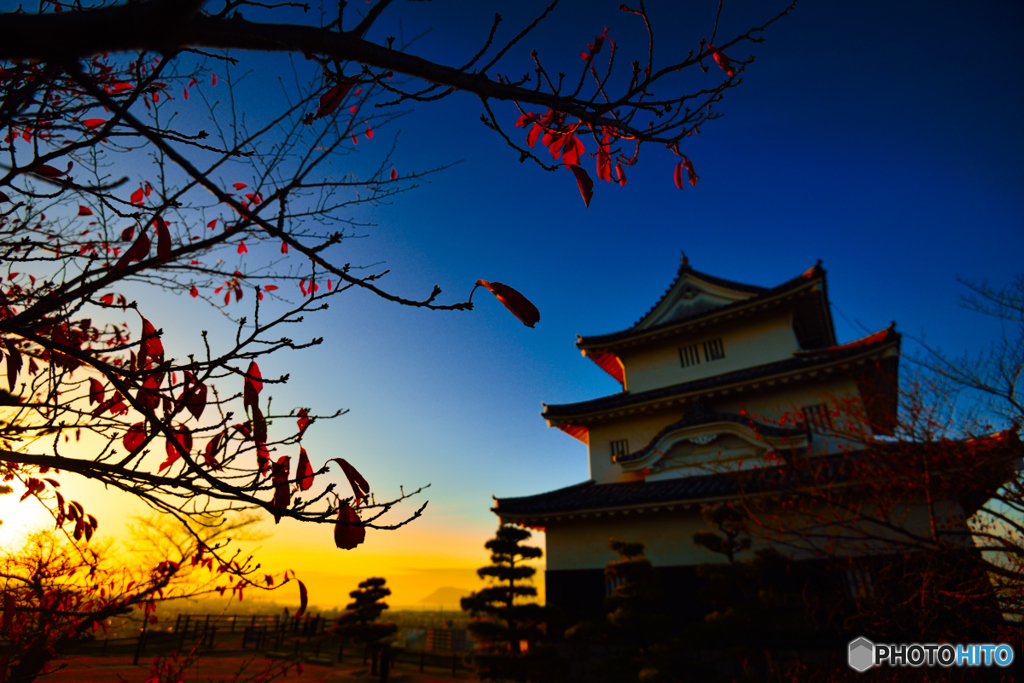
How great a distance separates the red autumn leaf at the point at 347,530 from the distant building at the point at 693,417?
897 cm

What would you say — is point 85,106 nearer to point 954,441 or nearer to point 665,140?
point 665,140

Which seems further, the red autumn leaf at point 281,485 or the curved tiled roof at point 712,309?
the curved tiled roof at point 712,309

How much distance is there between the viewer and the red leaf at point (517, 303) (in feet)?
4.86

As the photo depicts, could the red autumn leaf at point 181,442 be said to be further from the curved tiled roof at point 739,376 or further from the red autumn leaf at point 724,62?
the curved tiled roof at point 739,376

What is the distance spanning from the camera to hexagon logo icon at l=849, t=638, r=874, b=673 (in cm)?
714

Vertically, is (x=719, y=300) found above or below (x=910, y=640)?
above

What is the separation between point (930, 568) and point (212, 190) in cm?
856

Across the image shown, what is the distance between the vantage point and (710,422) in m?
11.9

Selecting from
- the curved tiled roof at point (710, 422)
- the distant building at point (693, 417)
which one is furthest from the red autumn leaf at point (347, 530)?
the curved tiled roof at point (710, 422)

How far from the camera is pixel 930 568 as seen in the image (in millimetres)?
5922

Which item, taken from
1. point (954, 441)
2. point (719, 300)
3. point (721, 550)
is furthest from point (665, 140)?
point (719, 300)

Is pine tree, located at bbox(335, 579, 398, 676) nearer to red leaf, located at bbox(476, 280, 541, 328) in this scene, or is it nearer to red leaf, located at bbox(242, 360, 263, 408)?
red leaf, located at bbox(242, 360, 263, 408)

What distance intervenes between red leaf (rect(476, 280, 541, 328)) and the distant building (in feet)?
29.6

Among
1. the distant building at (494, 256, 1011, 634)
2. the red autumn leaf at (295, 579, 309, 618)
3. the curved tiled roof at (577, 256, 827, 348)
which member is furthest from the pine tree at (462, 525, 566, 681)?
the red autumn leaf at (295, 579, 309, 618)
